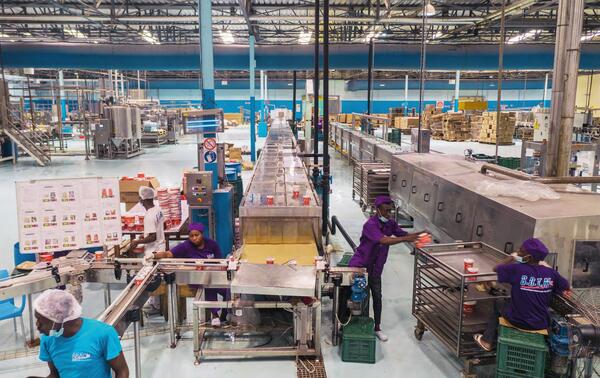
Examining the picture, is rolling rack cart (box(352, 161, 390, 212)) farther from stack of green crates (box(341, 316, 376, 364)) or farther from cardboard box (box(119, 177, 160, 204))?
stack of green crates (box(341, 316, 376, 364))

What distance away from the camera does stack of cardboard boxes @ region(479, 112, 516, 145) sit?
2403 centimetres

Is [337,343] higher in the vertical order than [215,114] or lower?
lower

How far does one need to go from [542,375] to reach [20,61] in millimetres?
20874

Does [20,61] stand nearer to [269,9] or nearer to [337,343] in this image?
[269,9]

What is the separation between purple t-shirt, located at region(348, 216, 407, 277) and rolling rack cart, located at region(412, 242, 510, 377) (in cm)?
39

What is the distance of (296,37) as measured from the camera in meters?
23.9

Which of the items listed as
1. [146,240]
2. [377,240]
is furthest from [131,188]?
[377,240]

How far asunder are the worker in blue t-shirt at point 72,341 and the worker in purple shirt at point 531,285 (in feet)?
10.3

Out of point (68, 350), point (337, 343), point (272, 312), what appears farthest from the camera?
point (272, 312)

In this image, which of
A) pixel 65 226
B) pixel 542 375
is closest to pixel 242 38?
pixel 65 226

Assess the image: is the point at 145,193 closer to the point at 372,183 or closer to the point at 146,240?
the point at 146,240

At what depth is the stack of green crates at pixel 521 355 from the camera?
12.6 feet

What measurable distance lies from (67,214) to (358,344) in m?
3.51

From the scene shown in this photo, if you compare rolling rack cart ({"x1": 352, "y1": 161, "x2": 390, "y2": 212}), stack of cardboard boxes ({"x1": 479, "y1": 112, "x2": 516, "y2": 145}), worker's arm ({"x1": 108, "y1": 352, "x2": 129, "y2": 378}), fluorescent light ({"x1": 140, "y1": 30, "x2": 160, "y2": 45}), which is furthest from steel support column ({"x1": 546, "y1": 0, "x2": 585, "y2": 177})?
stack of cardboard boxes ({"x1": 479, "y1": 112, "x2": 516, "y2": 145})
